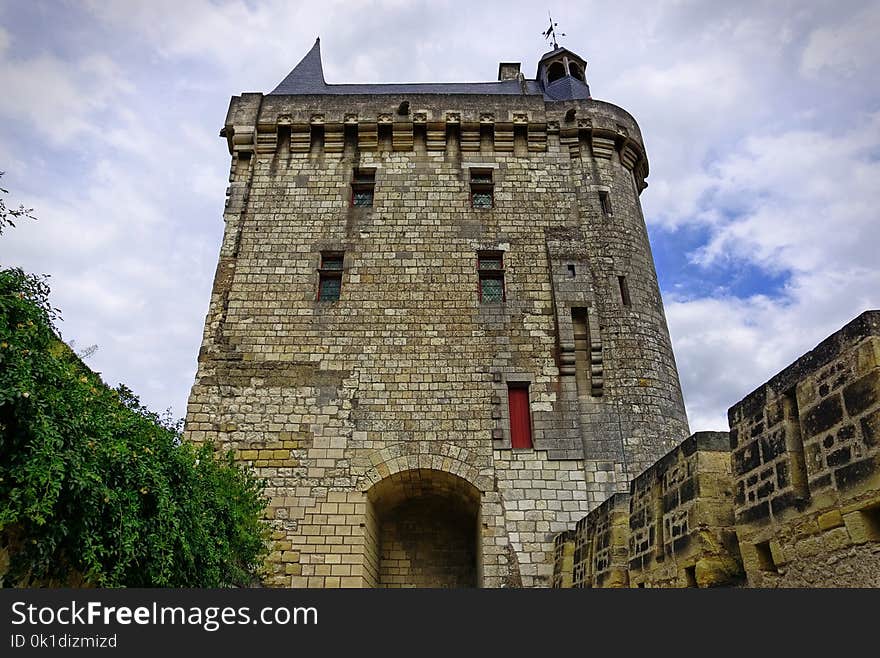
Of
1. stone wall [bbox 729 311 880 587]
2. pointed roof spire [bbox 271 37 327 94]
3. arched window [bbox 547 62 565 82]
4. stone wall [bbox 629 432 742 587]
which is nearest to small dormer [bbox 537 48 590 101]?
arched window [bbox 547 62 565 82]

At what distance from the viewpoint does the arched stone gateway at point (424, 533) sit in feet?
33.2

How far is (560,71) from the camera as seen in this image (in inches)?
667

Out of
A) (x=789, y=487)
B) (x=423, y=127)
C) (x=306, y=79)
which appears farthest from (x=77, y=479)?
(x=306, y=79)

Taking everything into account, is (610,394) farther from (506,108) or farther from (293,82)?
(293,82)

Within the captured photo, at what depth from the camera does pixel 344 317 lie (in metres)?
10.9

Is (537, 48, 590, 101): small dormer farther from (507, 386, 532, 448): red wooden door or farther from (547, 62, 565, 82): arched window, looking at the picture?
(507, 386, 532, 448): red wooden door

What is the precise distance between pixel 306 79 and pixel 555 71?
6.57 m

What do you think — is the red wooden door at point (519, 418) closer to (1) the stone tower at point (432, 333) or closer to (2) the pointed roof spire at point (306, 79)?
(1) the stone tower at point (432, 333)

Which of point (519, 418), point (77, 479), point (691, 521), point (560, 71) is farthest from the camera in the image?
point (560, 71)

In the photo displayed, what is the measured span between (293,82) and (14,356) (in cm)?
1287

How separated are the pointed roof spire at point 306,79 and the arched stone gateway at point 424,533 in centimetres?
962

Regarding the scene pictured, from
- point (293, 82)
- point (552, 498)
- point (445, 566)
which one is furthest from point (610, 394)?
point (293, 82)

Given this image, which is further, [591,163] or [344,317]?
[591,163]

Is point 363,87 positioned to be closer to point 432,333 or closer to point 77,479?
point 432,333
